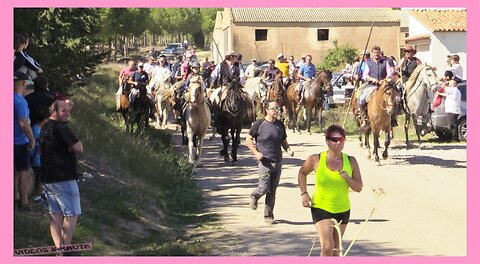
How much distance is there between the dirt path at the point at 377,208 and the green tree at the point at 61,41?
3.48 m

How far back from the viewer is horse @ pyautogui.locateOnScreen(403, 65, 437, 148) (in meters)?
22.3

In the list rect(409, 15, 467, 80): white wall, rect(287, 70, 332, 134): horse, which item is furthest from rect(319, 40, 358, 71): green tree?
rect(287, 70, 332, 134): horse

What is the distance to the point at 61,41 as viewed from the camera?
15.7 metres

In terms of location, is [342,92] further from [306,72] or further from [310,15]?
[310,15]

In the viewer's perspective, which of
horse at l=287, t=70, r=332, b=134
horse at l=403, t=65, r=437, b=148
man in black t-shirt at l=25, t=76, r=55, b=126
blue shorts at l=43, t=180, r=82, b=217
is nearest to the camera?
blue shorts at l=43, t=180, r=82, b=217

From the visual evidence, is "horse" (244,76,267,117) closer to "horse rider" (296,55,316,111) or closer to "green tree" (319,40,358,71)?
"horse rider" (296,55,316,111)

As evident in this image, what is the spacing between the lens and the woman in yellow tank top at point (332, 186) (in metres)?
8.83

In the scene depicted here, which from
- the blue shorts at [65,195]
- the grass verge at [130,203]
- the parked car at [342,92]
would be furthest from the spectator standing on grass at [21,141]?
the parked car at [342,92]

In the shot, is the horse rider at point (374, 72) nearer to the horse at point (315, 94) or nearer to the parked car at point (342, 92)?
the horse at point (315, 94)

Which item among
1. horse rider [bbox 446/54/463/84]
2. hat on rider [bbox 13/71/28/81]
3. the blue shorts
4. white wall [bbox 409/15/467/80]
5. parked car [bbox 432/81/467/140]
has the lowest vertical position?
the blue shorts

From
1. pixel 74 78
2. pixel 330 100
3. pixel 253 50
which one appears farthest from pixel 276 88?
pixel 253 50

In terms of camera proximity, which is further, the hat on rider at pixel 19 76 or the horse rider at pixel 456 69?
the horse rider at pixel 456 69

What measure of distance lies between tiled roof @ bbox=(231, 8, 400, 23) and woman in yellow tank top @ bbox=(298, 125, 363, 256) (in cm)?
4241

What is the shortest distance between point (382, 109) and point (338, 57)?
34.4m
